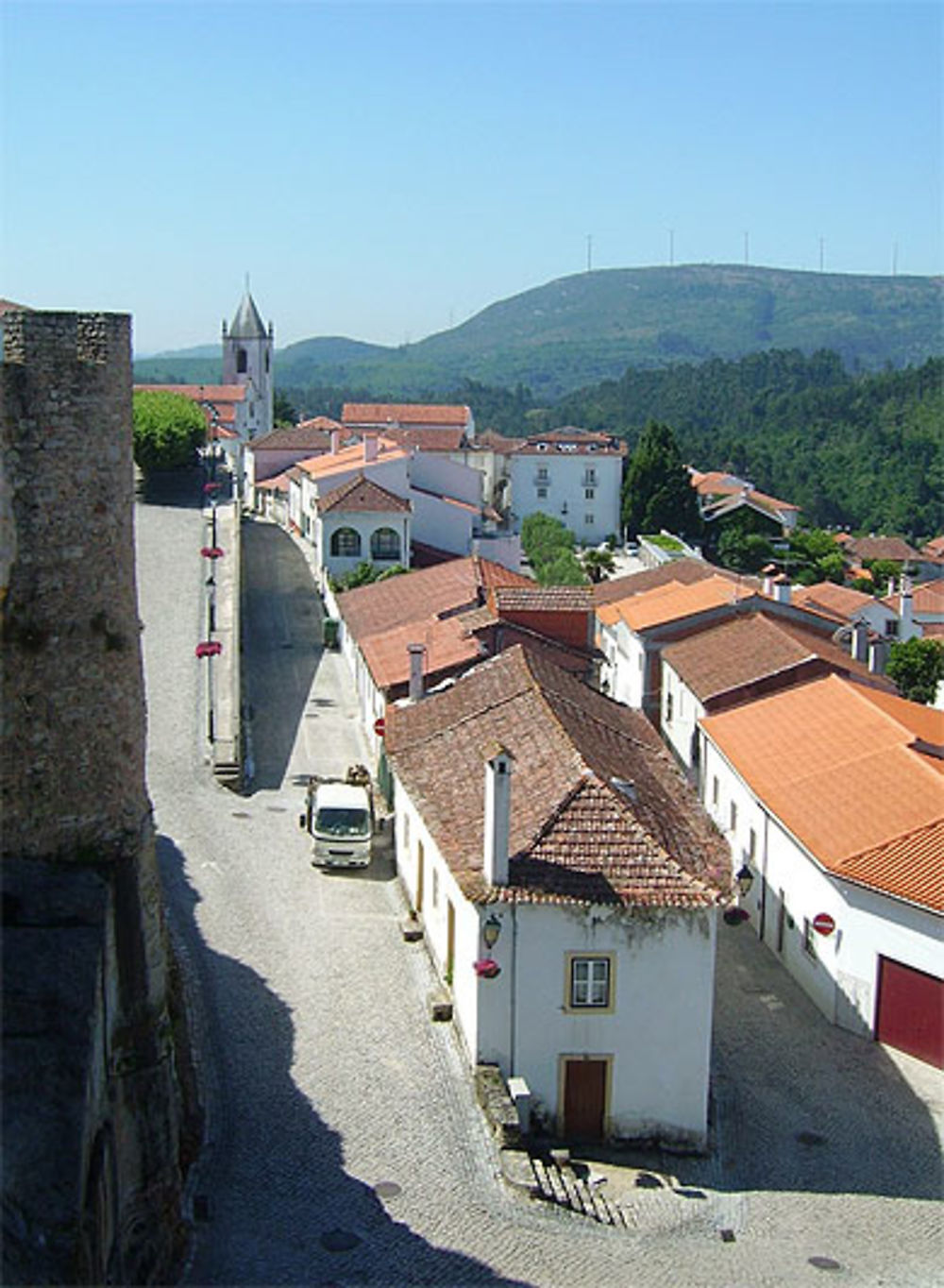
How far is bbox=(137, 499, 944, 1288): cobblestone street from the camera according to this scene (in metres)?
15.0

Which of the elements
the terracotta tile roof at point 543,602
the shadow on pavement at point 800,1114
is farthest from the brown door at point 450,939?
the terracotta tile roof at point 543,602

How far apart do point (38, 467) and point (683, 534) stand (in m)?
76.6

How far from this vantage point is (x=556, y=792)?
19.9 meters

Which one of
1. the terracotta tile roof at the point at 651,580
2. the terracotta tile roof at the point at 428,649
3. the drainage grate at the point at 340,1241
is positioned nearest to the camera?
the drainage grate at the point at 340,1241

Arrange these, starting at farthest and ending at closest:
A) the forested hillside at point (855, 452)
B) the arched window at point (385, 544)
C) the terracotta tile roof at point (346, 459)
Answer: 1. the forested hillside at point (855, 452)
2. the terracotta tile roof at point (346, 459)
3. the arched window at point (385, 544)

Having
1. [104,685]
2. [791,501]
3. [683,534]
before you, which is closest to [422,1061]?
[104,685]

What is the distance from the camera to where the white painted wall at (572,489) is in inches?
3494

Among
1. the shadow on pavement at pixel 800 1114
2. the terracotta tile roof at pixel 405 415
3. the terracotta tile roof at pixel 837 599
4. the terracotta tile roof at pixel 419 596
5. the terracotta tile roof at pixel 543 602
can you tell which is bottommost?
the shadow on pavement at pixel 800 1114

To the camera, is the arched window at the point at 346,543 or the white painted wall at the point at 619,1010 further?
the arched window at the point at 346,543

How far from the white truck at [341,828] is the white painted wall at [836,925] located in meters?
6.75

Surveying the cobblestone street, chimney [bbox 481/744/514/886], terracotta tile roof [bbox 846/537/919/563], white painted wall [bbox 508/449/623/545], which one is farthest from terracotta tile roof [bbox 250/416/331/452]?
chimney [bbox 481/744/514/886]

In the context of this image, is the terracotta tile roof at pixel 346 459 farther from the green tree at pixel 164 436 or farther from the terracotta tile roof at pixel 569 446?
the terracotta tile roof at pixel 569 446

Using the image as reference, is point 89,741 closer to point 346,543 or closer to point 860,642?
point 860,642

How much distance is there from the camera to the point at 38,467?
44.1ft
